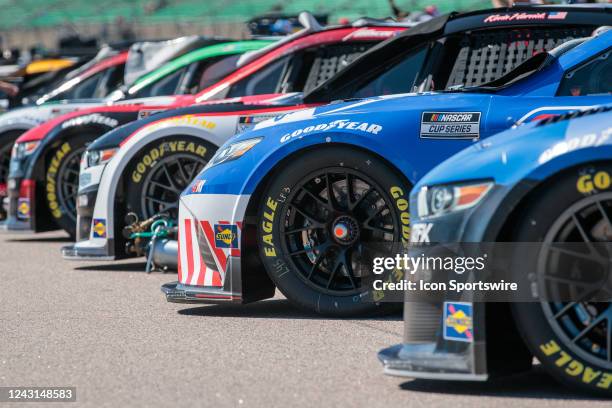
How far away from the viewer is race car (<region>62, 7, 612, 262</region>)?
260 inches

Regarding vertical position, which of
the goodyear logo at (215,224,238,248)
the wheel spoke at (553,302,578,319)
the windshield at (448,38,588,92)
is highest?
the windshield at (448,38,588,92)

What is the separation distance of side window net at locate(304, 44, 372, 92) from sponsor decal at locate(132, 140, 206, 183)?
1338 mm

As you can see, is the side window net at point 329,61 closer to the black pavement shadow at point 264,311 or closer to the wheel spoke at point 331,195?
the black pavement shadow at point 264,311

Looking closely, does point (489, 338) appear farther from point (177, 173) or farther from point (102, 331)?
point (177, 173)

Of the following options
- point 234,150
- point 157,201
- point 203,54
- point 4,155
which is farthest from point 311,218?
point 4,155

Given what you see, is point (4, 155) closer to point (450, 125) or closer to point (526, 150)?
point (450, 125)

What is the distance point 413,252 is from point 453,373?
1.61 ft

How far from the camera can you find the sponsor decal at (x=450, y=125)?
17.4ft

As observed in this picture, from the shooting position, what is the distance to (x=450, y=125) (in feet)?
17.5

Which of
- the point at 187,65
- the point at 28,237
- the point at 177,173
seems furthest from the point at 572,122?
the point at 28,237

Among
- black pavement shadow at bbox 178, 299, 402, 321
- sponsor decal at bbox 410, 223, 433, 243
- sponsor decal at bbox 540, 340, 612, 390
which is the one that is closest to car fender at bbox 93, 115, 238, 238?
black pavement shadow at bbox 178, 299, 402, 321

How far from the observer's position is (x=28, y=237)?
1136cm

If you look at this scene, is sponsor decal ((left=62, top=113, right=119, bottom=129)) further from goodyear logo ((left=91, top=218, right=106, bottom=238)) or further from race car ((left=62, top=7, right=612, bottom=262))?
goodyear logo ((left=91, top=218, right=106, bottom=238))

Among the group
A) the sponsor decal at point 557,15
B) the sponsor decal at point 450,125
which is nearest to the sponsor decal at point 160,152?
the sponsor decal at point 557,15
